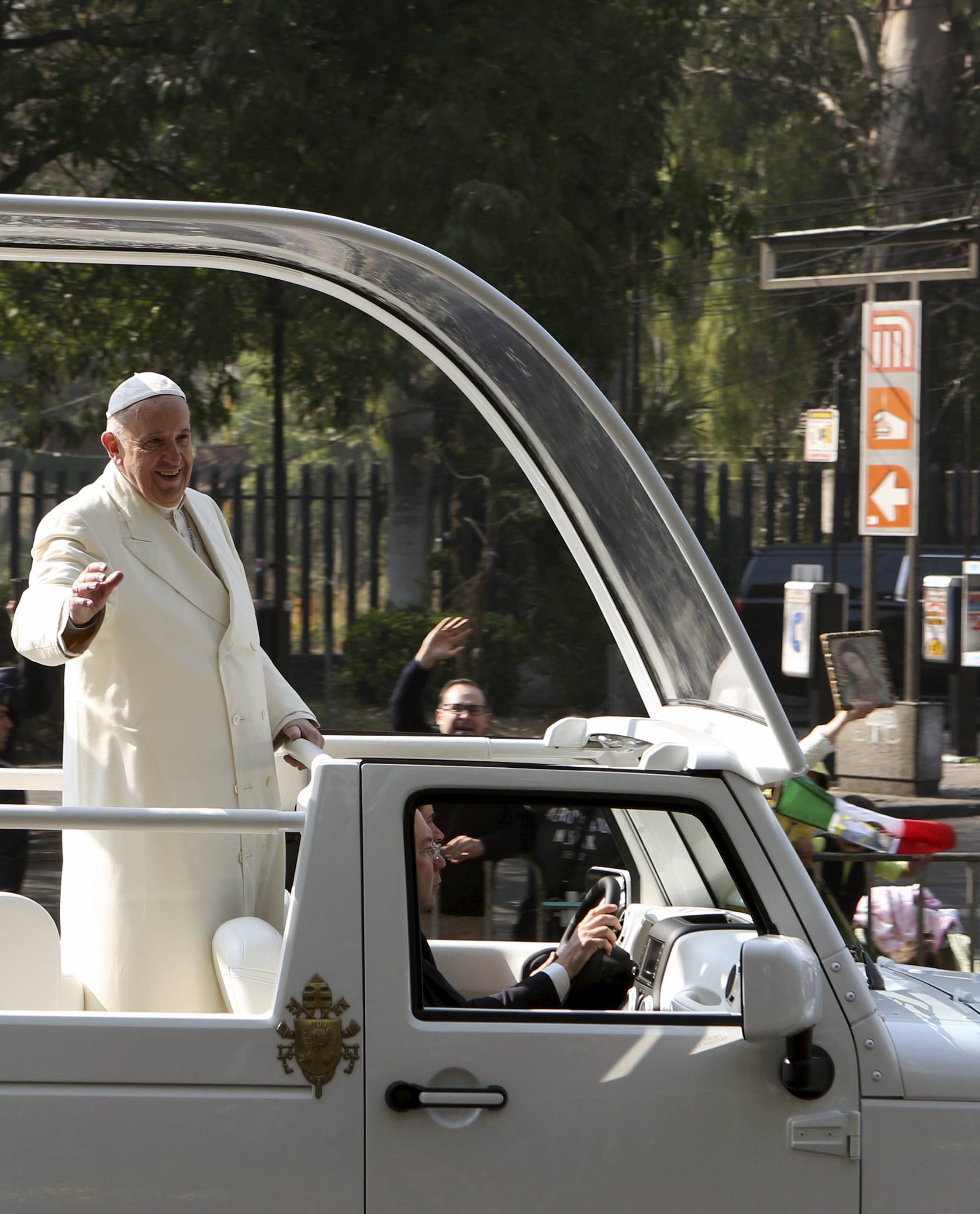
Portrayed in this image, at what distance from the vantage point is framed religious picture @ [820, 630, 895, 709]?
6.57 meters

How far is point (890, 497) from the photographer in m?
11.1

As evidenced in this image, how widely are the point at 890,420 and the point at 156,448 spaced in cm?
872

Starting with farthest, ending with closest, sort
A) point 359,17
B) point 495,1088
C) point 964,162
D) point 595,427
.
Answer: point 964,162 → point 359,17 → point 595,427 → point 495,1088

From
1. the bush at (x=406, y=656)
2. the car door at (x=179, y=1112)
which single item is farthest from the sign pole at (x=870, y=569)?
the car door at (x=179, y=1112)

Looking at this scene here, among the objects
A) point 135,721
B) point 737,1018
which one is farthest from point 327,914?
point 135,721

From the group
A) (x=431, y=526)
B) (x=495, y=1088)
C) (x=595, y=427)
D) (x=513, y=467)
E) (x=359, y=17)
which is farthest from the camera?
(x=431, y=526)

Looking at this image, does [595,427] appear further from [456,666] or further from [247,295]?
[456,666]

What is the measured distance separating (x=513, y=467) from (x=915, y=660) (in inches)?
158

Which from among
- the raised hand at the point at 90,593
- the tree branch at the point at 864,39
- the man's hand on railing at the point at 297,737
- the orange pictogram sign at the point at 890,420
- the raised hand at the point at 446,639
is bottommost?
the man's hand on railing at the point at 297,737

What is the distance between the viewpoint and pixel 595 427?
2.99 m

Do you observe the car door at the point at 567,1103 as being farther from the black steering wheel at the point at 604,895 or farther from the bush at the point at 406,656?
the bush at the point at 406,656

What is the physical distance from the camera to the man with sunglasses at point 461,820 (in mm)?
2689

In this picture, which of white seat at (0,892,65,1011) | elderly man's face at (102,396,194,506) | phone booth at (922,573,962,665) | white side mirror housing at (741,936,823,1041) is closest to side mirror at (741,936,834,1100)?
white side mirror housing at (741,936,823,1041)

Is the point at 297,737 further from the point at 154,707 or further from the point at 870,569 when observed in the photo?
the point at 870,569
